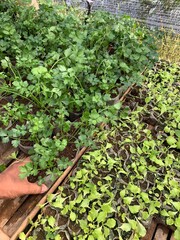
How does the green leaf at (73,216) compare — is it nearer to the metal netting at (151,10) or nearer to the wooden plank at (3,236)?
the wooden plank at (3,236)

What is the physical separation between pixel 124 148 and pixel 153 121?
1.23ft

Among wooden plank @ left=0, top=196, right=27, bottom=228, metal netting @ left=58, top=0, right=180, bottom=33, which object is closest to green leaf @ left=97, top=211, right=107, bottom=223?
wooden plank @ left=0, top=196, right=27, bottom=228

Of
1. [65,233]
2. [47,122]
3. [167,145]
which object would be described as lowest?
[65,233]

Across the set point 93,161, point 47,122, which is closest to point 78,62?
point 47,122

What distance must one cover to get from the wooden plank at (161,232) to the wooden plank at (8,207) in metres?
0.75

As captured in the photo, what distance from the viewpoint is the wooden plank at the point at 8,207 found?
1.09 metres

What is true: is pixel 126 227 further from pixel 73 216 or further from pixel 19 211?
pixel 19 211

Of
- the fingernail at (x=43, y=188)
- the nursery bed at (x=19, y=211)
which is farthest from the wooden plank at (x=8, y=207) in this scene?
the fingernail at (x=43, y=188)

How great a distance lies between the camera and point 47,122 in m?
1.19

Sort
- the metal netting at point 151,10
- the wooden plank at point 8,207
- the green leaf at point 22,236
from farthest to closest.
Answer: the metal netting at point 151,10 → the wooden plank at point 8,207 → the green leaf at point 22,236

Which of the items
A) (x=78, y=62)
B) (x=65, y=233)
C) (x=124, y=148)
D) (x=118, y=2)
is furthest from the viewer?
(x=118, y=2)

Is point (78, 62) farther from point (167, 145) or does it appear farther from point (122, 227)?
point (122, 227)

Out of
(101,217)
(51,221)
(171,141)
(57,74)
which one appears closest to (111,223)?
(101,217)

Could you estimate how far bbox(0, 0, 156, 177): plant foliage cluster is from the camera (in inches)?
45.1
